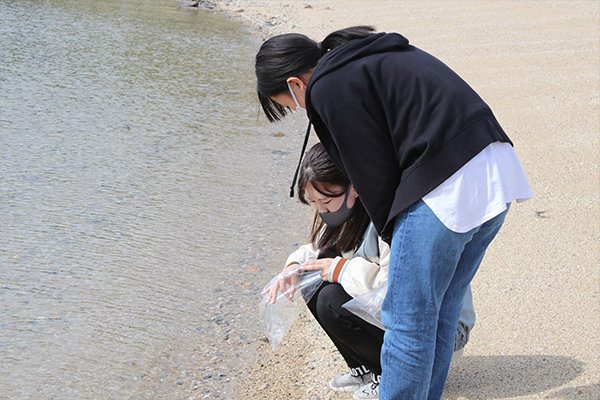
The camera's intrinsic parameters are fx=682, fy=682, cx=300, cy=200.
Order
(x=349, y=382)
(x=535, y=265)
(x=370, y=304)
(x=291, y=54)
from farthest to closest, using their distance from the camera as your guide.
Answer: (x=535, y=265) → (x=349, y=382) → (x=370, y=304) → (x=291, y=54)

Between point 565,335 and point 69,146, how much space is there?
171 inches

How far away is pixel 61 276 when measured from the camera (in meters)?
3.80

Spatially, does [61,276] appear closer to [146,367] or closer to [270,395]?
[146,367]

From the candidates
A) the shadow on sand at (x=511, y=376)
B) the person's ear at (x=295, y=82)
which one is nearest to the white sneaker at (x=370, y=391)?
the shadow on sand at (x=511, y=376)

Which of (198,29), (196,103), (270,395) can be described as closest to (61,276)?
(270,395)

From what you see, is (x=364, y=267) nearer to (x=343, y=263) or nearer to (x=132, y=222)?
(x=343, y=263)

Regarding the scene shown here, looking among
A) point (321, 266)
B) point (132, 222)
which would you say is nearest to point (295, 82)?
point (321, 266)

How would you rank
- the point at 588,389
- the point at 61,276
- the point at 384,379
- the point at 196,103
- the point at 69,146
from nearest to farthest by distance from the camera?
the point at 384,379, the point at 588,389, the point at 61,276, the point at 69,146, the point at 196,103

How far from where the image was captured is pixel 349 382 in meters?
2.68

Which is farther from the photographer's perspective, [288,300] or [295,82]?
[288,300]

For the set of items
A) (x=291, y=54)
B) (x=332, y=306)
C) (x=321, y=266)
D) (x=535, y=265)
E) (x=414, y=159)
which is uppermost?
(x=291, y=54)

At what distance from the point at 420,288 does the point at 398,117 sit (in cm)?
45

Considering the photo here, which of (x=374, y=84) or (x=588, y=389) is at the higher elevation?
(x=374, y=84)

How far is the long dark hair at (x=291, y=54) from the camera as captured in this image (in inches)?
76.7
